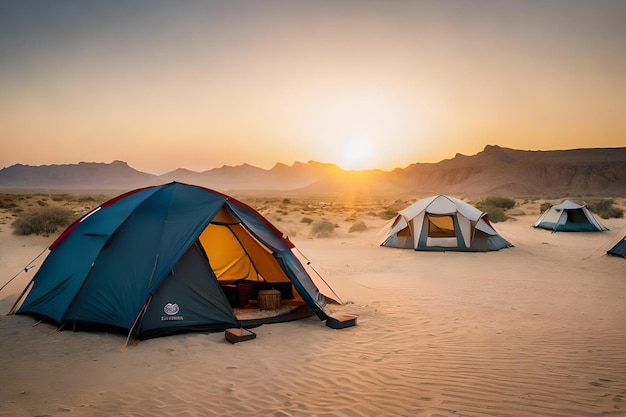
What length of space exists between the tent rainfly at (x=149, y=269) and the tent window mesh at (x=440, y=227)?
11.4 m

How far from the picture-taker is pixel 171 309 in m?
7.25

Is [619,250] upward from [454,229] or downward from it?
downward

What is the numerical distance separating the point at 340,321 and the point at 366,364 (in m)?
1.67

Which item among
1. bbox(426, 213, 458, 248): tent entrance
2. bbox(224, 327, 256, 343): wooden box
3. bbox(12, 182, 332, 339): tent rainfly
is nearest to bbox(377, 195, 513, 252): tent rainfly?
bbox(426, 213, 458, 248): tent entrance

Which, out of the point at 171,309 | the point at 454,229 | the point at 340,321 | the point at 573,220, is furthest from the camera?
the point at 573,220

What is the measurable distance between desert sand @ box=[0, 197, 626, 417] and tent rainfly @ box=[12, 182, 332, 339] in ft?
1.03

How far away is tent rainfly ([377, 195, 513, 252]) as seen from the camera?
17516 millimetres

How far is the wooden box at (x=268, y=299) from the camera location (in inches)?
346

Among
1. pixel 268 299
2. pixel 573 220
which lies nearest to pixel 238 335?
pixel 268 299

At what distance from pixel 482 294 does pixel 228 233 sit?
234 inches

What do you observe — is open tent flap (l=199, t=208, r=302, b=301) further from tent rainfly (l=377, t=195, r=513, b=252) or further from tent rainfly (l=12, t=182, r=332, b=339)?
tent rainfly (l=377, t=195, r=513, b=252)

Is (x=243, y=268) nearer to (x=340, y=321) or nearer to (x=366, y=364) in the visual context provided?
(x=340, y=321)

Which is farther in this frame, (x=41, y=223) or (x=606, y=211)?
(x=606, y=211)

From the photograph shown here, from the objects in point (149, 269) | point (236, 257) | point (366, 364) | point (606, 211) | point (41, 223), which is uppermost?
point (606, 211)
